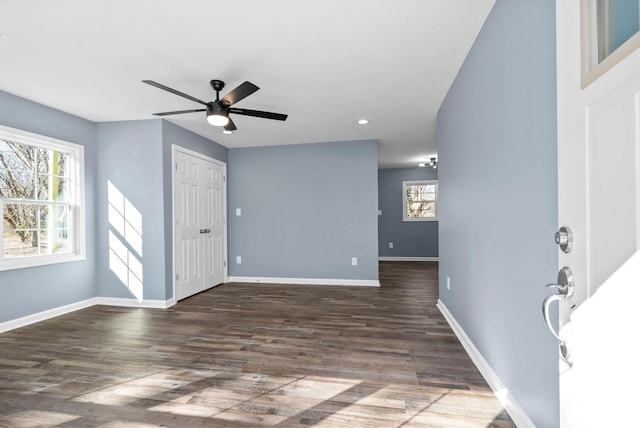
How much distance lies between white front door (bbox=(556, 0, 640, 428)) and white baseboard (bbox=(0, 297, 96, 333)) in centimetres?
445

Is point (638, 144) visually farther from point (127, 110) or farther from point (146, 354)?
point (127, 110)

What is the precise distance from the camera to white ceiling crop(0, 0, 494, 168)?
1.86 meters

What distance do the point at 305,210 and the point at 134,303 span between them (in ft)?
9.14

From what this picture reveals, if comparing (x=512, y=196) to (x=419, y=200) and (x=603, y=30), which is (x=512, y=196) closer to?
(x=603, y=30)

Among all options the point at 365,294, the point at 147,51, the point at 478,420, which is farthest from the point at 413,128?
the point at 478,420

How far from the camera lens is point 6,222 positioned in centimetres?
306

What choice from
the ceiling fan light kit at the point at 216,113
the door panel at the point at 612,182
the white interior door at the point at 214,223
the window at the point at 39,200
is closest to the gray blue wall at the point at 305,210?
the white interior door at the point at 214,223

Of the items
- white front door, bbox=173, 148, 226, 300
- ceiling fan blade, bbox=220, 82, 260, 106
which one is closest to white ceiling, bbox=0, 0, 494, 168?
ceiling fan blade, bbox=220, 82, 260, 106

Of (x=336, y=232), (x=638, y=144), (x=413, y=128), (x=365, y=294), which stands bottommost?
(x=365, y=294)

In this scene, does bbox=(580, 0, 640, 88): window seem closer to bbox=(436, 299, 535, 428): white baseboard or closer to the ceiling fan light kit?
bbox=(436, 299, 535, 428): white baseboard

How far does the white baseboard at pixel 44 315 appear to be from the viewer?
119 inches

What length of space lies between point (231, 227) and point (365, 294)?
2.66 metres

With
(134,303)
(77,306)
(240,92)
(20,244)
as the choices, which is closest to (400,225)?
(134,303)

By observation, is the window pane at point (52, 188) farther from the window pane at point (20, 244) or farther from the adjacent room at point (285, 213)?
the window pane at point (20, 244)
